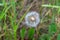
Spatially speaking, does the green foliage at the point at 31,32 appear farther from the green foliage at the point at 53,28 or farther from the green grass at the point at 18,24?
the green foliage at the point at 53,28

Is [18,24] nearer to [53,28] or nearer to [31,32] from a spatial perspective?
[31,32]

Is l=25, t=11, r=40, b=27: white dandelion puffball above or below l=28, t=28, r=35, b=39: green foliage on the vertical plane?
above

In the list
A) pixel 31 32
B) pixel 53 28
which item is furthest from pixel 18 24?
pixel 53 28

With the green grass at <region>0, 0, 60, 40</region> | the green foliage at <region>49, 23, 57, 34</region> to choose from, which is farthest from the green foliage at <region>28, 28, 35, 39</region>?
the green foliage at <region>49, 23, 57, 34</region>

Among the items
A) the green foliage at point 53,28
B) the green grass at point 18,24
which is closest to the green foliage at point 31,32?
the green grass at point 18,24

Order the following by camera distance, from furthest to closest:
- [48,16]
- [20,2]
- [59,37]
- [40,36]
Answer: [20,2] → [48,16] → [40,36] → [59,37]

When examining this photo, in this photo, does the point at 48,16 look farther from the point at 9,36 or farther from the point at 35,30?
the point at 9,36

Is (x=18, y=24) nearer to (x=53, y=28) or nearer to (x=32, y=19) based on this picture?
(x=32, y=19)

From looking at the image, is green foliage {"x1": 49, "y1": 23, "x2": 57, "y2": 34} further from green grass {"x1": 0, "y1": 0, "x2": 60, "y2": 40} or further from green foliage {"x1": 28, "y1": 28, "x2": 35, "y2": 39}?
green foliage {"x1": 28, "y1": 28, "x2": 35, "y2": 39}

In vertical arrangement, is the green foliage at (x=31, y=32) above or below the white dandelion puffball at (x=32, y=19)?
below

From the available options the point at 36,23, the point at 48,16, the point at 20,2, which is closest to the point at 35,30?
the point at 36,23

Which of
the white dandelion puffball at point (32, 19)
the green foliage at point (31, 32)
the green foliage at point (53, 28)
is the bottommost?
the green foliage at point (31, 32)
